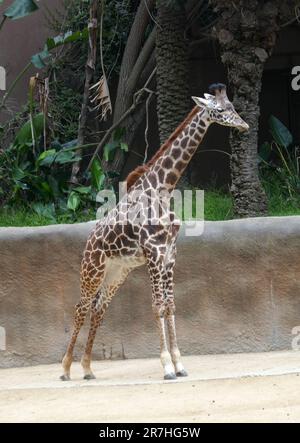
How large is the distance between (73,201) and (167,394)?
14.7ft

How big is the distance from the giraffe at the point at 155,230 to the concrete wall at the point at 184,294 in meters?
0.94

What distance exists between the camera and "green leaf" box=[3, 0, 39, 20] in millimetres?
12734

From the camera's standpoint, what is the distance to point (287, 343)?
9.71m

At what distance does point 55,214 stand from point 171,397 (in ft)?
15.9

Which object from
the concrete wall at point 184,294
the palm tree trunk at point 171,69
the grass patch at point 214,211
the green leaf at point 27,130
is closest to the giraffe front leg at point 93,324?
the concrete wall at point 184,294

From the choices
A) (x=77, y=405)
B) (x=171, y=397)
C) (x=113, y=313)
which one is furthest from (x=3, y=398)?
(x=113, y=313)

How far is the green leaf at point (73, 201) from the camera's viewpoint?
39.0 feet

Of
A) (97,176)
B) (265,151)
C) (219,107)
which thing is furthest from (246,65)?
(219,107)

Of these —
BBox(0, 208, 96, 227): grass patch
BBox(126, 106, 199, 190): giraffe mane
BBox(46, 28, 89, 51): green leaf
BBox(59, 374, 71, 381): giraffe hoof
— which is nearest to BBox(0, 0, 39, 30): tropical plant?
BBox(46, 28, 89, 51): green leaf

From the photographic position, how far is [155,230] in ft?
28.5

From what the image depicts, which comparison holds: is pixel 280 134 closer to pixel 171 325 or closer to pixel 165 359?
pixel 171 325

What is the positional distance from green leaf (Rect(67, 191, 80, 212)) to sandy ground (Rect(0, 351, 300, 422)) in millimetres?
2711

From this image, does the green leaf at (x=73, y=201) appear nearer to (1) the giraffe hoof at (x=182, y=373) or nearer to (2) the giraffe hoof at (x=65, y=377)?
(2) the giraffe hoof at (x=65, y=377)
